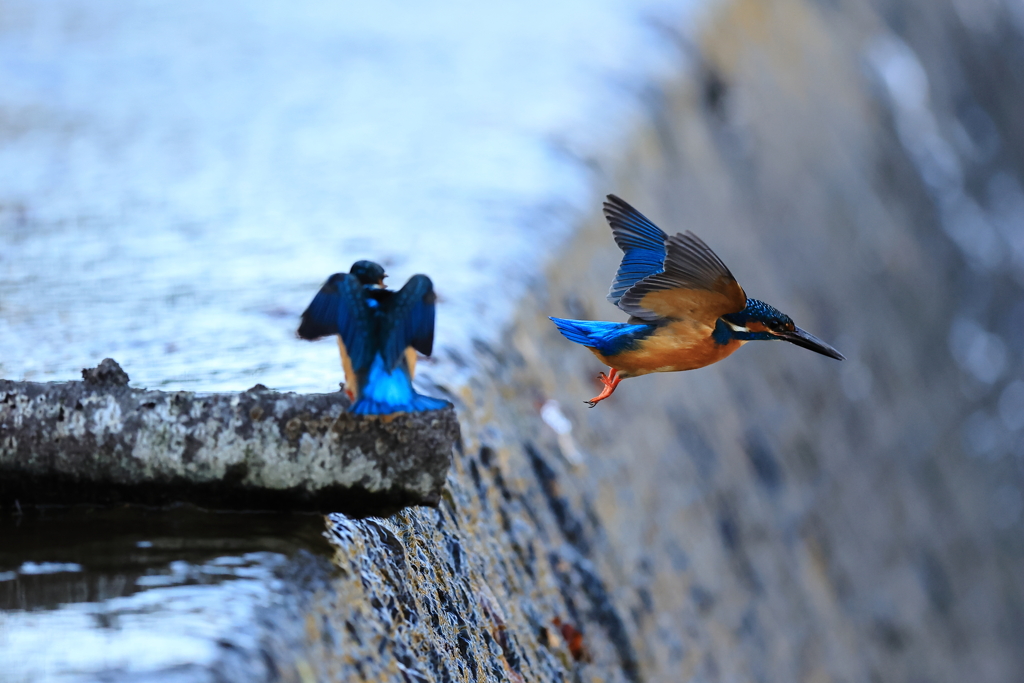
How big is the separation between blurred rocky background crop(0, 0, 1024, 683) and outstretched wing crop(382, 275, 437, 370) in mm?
580

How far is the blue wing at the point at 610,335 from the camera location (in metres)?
1.34

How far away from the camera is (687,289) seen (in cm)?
134

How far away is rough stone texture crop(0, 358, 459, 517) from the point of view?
6.79 feet

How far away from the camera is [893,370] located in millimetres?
9117

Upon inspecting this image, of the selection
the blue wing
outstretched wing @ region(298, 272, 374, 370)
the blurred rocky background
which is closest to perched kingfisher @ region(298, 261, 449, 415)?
outstretched wing @ region(298, 272, 374, 370)

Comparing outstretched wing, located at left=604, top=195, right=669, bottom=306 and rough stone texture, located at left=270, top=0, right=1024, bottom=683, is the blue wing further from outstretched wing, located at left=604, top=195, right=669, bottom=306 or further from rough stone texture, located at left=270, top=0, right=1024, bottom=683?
rough stone texture, located at left=270, top=0, right=1024, bottom=683

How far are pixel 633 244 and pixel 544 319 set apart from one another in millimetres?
2944

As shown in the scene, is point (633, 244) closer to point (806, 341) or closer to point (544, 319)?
point (806, 341)

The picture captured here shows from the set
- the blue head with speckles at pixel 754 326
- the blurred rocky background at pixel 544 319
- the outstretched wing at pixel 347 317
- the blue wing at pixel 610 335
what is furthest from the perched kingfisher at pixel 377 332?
the blurred rocky background at pixel 544 319

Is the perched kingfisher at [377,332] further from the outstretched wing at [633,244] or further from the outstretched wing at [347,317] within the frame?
the outstretched wing at [633,244]

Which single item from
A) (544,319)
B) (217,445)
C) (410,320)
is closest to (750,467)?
(544,319)

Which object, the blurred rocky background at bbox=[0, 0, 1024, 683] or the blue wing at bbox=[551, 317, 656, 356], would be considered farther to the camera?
the blurred rocky background at bbox=[0, 0, 1024, 683]

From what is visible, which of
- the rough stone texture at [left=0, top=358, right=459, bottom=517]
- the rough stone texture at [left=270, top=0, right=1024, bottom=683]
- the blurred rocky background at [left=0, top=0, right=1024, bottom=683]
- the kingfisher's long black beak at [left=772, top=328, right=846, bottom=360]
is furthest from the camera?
the rough stone texture at [left=270, top=0, right=1024, bottom=683]

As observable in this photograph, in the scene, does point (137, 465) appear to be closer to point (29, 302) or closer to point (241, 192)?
point (29, 302)
